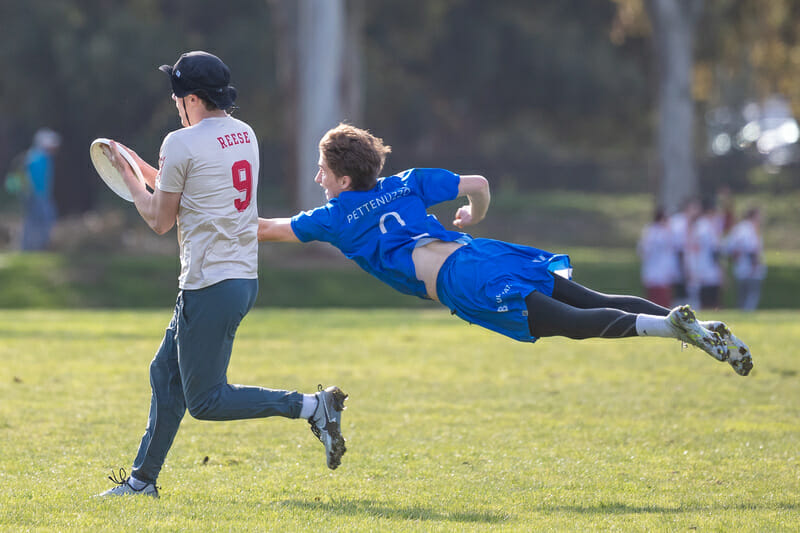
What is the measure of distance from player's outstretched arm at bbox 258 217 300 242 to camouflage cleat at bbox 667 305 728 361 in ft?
6.25

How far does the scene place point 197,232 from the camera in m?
5.39

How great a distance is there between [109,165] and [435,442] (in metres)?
2.85

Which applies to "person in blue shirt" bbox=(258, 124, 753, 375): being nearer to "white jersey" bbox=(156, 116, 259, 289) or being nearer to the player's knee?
"white jersey" bbox=(156, 116, 259, 289)

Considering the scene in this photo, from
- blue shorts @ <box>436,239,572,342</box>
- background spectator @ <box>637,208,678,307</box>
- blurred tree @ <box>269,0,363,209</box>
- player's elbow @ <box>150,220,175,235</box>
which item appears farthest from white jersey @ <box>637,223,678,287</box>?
player's elbow @ <box>150,220,175,235</box>

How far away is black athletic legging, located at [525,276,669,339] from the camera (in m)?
5.63

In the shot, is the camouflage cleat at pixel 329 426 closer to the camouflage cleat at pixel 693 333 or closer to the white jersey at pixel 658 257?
the camouflage cleat at pixel 693 333

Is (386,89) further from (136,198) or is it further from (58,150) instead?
(136,198)

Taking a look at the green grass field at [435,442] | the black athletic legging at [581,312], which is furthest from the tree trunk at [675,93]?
the black athletic legging at [581,312]

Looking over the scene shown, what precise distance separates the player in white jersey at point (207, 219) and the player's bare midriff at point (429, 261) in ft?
2.78

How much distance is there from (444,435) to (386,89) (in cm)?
3320

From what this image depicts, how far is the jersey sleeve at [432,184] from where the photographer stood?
5.95m

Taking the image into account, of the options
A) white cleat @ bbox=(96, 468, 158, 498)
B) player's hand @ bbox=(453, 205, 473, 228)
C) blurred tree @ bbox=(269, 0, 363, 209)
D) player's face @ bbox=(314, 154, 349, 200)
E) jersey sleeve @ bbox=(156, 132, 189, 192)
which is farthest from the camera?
blurred tree @ bbox=(269, 0, 363, 209)

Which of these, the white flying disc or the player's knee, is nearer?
the player's knee

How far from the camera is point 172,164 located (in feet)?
17.2
